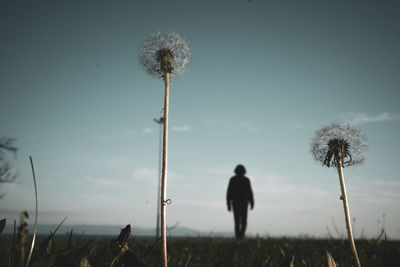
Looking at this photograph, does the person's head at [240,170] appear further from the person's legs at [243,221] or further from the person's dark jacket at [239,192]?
the person's legs at [243,221]

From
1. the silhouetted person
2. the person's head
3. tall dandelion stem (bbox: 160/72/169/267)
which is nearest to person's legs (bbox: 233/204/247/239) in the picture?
the silhouetted person

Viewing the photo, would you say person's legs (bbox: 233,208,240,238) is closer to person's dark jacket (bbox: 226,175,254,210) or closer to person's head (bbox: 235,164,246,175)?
person's dark jacket (bbox: 226,175,254,210)

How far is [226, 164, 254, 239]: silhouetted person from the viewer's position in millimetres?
12406

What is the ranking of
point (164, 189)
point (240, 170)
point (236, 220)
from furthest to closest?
point (240, 170) → point (236, 220) → point (164, 189)

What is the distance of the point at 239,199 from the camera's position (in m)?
12.4

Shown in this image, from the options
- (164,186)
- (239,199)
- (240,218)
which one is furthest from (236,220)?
(164,186)

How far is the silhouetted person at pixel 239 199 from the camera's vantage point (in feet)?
40.7

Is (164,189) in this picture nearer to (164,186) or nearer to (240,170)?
(164,186)

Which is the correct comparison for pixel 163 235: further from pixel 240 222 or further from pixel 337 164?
pixel 240 222

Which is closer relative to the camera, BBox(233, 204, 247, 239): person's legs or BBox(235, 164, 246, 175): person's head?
BBox(233, 204, 247, 239): person's legs

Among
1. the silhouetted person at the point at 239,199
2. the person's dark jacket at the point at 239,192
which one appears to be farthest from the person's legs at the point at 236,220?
the person's dark jacket at the point at 239,192

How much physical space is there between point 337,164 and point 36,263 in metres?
1.97

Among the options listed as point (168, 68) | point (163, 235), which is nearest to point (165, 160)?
point (163, 235)

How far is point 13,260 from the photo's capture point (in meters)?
1.56
